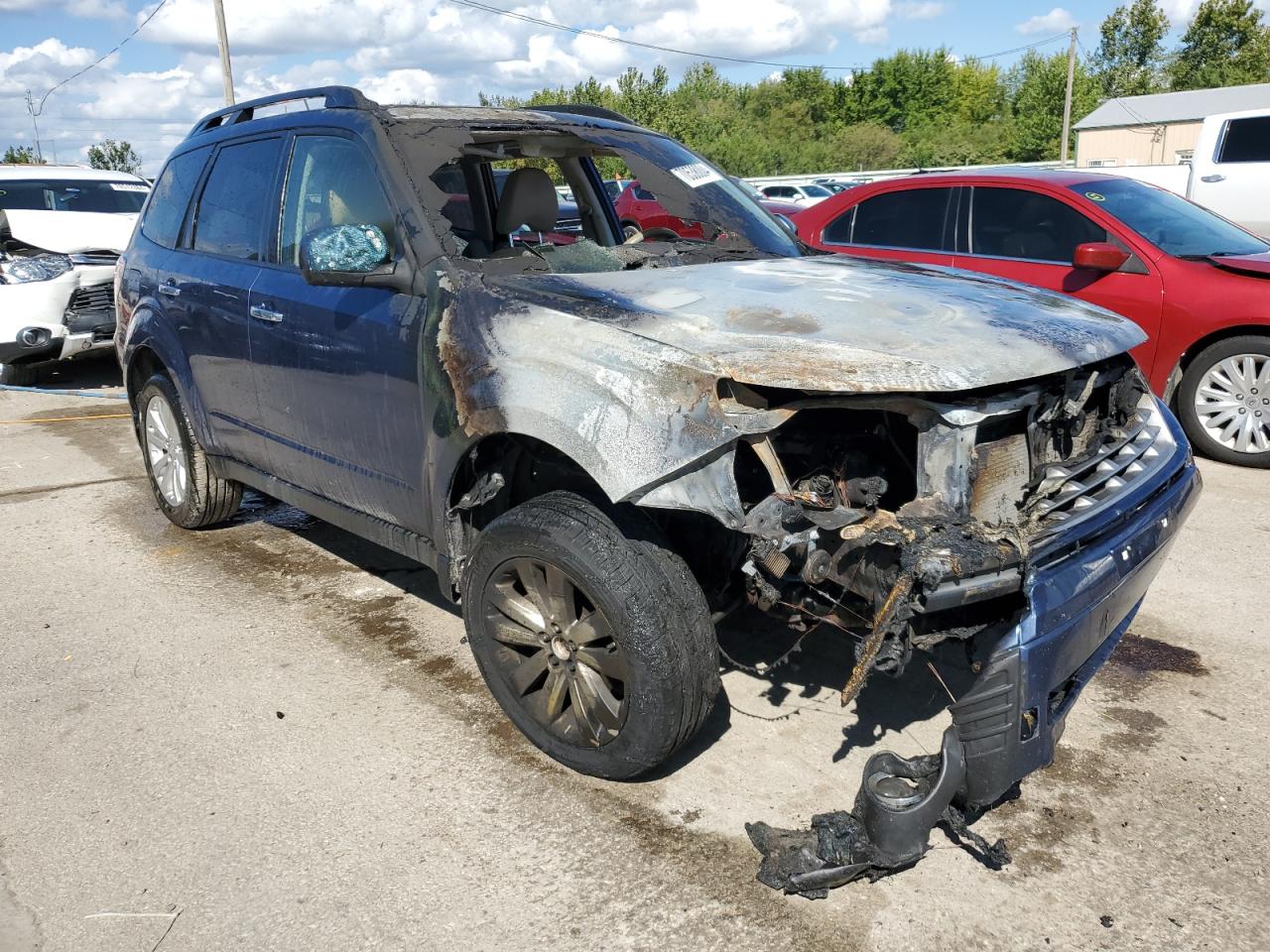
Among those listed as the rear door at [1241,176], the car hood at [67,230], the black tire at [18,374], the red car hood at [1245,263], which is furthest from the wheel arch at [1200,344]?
the black tire at [18,374]

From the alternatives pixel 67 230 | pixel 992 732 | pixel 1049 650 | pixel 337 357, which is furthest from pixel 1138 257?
pixel 67 230

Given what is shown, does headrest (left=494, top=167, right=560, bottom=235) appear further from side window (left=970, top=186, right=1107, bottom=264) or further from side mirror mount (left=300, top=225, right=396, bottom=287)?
side window (left=970, top=186, right=1107, bottom=264)

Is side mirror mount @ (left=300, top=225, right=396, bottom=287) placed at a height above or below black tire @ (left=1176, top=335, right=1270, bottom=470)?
above

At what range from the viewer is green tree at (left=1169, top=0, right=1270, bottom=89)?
55.2 m

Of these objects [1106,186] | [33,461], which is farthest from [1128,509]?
[33,461]

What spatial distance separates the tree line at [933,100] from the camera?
183 ft

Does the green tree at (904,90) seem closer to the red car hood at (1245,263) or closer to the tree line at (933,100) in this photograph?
the tree line at (933,100)

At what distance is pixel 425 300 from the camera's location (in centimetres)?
320

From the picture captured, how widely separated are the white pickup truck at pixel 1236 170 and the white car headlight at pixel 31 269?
35.4 ft

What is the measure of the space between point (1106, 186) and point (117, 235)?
876cm

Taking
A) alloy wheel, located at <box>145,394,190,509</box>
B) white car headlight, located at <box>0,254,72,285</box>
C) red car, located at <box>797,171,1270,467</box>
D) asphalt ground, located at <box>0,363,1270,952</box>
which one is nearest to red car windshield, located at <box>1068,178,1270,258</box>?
red car, located at <box>797,171,1270,467</box>

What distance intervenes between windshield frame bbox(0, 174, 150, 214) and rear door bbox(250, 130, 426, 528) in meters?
7.52

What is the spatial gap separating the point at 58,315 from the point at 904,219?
23.6 ft

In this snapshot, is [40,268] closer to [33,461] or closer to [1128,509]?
[33,461]
